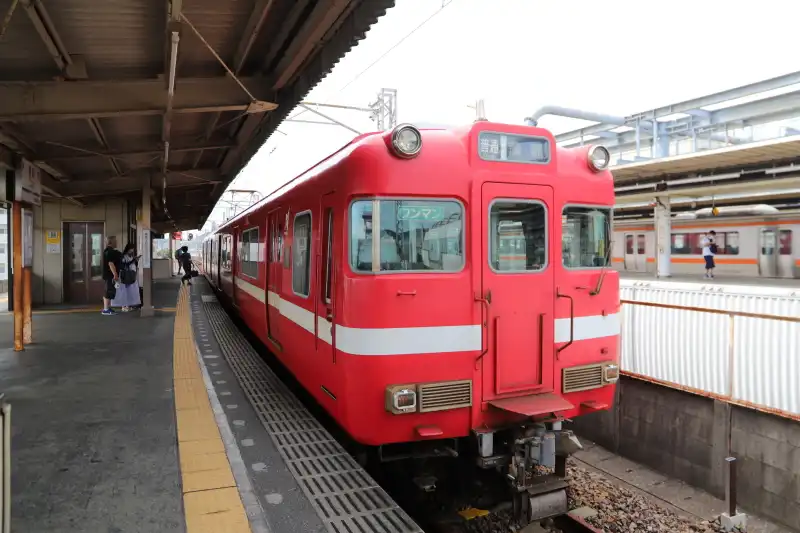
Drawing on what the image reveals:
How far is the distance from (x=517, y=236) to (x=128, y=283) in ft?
37.4

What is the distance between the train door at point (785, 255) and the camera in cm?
2108

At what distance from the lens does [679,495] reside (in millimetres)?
6156

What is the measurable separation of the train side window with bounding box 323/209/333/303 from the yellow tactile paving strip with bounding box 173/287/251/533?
1.51m

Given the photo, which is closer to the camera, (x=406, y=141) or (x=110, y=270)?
(x=406, y=141)

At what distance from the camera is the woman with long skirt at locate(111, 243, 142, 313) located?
12.8 metres

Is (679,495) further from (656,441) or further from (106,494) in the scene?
(106,494)

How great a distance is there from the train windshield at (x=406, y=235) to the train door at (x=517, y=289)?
0.27 metres

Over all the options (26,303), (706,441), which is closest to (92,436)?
(26,303)

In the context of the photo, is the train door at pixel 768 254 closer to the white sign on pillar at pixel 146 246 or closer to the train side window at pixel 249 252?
the train side window at pixel 249 252

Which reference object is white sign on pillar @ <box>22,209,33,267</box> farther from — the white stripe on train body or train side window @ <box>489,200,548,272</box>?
train side window @ <box>489,200,548,272</box>

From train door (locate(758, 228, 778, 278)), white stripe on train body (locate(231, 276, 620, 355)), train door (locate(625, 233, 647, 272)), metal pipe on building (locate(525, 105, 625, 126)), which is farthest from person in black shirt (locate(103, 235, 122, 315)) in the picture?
train door (locate(625, 233, 647, 272))

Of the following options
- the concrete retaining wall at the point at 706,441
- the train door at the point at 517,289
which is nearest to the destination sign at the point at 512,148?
the train door at the point at 517,289

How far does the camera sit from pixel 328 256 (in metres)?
4.58

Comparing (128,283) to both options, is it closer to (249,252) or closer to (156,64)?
(249,252)
